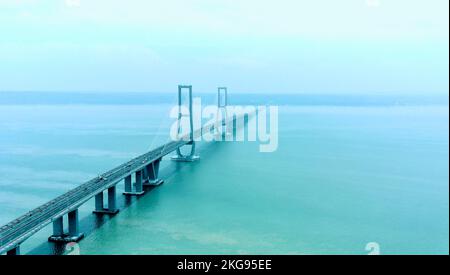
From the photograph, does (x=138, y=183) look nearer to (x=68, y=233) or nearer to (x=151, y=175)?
(x=151, y=175)

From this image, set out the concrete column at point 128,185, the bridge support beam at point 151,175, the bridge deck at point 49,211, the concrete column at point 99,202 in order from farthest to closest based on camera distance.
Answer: the bridge support beam at point 151,175, the concrete column at point 128,185, the concrete column at point 99,202, the bridge deck at point 49,211

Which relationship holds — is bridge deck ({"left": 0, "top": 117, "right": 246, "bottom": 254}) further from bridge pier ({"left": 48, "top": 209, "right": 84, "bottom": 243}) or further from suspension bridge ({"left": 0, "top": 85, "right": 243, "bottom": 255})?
bridge pier ({"left": 48, "top": 209, "right": 84, "bottom": 243})

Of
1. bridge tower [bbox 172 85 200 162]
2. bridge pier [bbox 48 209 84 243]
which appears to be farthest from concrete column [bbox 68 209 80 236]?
bridge tower [bbox 172 85 200 162]

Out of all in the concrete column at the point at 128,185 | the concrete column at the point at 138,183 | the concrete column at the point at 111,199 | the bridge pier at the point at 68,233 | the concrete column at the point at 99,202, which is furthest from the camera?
the concrete column at the point at 138,183

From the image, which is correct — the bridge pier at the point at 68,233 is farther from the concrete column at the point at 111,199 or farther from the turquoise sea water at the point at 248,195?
the concrete column at the point at 111,199

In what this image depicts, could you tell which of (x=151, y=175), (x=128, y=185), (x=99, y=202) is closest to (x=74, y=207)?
(x=99, y=202)

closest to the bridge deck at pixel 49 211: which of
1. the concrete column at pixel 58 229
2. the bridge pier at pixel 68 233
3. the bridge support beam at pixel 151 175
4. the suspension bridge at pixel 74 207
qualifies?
the suspension bridge at pixel 74 207
